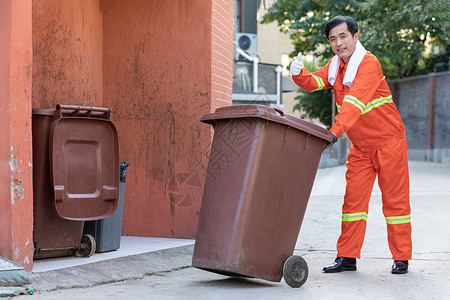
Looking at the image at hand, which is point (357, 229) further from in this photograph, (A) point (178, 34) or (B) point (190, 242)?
(A) point (178, 34)

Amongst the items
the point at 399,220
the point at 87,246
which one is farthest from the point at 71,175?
the point at 399,220

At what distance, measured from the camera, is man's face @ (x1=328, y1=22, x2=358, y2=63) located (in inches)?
193

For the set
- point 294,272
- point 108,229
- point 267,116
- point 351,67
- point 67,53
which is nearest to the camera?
point 267,116

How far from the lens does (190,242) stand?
6.14 m

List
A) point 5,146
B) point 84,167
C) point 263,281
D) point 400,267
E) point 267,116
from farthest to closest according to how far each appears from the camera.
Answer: point 84,167
point 400,267
point 263,281
point 5,146
point 267,116

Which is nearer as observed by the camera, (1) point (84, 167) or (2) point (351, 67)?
(2) point (351, 67)

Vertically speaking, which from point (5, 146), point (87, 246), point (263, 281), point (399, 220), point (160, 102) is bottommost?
point (263, 281)

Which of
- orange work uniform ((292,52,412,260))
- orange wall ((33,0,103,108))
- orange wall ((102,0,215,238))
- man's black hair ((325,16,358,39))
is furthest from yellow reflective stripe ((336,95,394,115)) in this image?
orange wall ((33,0,103,108))

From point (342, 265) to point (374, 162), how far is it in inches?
30.9

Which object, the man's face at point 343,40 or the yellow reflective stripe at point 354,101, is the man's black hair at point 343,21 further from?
the yellow reflective stripe at point 354,101

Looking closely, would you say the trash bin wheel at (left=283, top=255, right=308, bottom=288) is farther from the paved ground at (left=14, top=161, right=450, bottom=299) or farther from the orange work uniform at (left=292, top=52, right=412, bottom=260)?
the orange work uniform at (left=292, top=52, right=412, bottom=260)

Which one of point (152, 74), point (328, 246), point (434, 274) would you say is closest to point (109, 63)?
point (152, 74)

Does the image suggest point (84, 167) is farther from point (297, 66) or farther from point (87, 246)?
point (297, 66)

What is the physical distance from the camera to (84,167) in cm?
510
